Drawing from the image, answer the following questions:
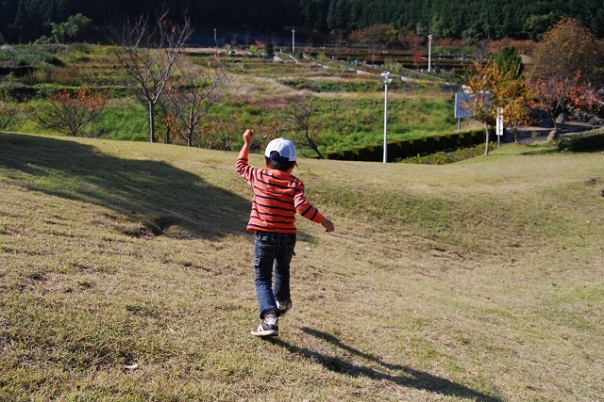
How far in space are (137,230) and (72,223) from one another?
0.82m

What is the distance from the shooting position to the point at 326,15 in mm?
98938

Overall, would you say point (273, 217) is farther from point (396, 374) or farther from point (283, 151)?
point (396, 374)

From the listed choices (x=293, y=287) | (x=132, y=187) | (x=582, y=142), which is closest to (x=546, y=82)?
(x=582, y=142)

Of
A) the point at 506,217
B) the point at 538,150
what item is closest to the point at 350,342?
the point at 506,217

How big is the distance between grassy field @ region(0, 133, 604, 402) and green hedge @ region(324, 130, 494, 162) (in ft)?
36.0

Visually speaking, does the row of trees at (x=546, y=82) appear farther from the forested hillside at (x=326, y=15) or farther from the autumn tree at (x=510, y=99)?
the forested hillside at (x=326, y=15)

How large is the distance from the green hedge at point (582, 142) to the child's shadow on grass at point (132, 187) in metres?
16.4

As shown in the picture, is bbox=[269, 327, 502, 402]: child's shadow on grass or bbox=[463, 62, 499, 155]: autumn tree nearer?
bbox=[269, 327, 502, 402]: child's shadow on grass

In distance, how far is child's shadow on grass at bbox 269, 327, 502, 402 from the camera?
14.5 ft

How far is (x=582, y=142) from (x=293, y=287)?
19899 millimetres

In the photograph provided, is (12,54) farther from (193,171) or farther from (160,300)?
(160,300)

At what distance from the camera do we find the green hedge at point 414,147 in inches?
989

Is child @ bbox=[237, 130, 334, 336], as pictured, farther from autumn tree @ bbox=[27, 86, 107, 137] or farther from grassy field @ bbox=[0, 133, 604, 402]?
autumn tree @ bbox=[27, 86, 107, 137]

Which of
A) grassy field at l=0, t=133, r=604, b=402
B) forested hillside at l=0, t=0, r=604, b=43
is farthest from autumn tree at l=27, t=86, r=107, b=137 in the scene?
forested hillside at l=0, t=0, r=604, b=43
